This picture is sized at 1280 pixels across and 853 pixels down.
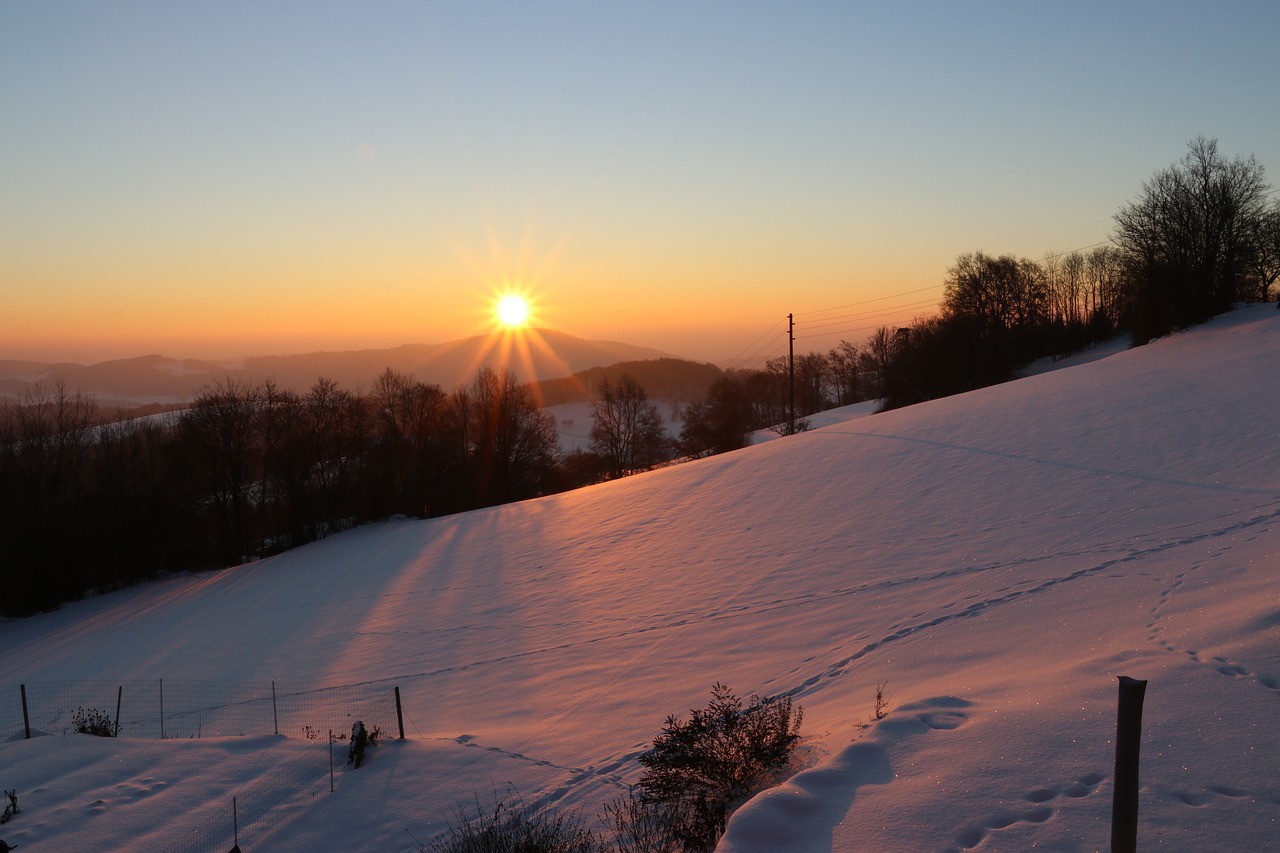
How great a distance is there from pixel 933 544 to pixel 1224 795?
1174 cm

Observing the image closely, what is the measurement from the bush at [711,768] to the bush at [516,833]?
A: 2.34ft

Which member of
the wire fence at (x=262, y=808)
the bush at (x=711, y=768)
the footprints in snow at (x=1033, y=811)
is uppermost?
the footprints in snow at (x=1033, y=811)

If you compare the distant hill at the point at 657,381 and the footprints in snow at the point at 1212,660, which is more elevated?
the distant hill at the point at 657,381

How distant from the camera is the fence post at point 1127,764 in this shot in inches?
125

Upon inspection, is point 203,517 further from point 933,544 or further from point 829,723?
point 829,723

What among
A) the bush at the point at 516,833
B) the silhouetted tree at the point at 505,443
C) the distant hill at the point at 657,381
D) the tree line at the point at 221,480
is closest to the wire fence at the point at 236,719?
the bush at the point at 516,833

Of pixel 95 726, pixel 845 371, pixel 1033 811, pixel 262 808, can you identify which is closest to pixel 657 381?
pixel 845 371

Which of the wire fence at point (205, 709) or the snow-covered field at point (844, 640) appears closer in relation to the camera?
the snow-covered field at point (844, 640)

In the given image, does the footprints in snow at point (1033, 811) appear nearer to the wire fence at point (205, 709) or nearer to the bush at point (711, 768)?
the bush at point (711, 768)

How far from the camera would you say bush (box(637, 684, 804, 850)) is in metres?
6.66

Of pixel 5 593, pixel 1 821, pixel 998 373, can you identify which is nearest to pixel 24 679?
pixel 1 821

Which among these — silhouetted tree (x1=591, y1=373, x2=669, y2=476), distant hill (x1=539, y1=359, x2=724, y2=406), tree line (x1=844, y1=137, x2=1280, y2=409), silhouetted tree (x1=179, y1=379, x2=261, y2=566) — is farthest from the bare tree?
distant hill (x1=539, y1=359, x2=724, y2=406)

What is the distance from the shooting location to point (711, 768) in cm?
715

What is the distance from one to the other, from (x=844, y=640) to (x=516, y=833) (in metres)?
6.91
